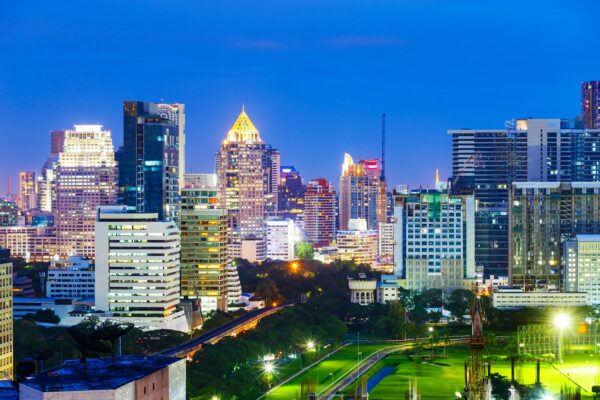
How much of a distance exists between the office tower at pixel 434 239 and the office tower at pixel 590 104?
29658 millimetres

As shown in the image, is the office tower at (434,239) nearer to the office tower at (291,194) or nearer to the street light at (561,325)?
the street light at (561,325)

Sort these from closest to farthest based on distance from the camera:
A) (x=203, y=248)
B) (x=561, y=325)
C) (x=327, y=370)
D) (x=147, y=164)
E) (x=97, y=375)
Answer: (x=97, y=375)
(x=327, y=370)
(x=561, y=325)
(x=203, y=248)
(x=147, y=164)

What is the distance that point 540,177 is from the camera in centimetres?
8575

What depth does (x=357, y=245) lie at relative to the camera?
318 ft

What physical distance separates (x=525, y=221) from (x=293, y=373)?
98.9 ft

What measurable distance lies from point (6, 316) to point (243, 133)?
64.4 metres

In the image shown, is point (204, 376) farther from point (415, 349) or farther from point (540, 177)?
point (540, 177)

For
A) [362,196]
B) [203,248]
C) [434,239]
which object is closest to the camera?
[203,248]

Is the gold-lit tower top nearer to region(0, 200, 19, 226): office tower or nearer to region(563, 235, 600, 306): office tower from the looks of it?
region(0, 200, 19, 226): office tower

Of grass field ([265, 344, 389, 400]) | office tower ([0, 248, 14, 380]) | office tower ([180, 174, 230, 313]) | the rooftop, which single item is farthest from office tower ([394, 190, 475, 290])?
the rooftop

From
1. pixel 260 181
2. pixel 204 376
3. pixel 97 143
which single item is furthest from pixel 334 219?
pixel 204 376

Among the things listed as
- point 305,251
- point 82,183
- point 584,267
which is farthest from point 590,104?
point 82,183

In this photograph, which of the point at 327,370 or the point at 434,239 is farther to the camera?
the point at 434,239

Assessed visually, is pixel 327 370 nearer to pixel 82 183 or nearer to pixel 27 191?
pixel 82 183
